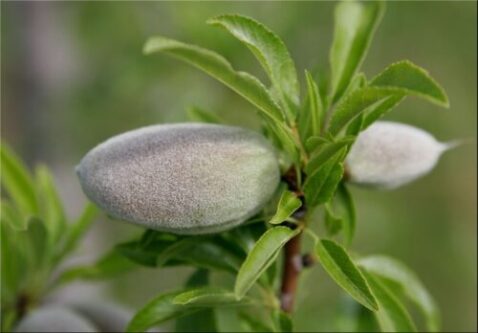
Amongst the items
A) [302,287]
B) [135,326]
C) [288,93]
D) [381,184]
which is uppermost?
[288,93]

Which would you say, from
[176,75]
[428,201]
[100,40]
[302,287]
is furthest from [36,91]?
[428,201]

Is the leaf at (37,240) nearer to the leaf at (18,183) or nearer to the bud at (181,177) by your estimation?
the leaf at (18,183)

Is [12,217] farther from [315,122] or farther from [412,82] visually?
[412,82]

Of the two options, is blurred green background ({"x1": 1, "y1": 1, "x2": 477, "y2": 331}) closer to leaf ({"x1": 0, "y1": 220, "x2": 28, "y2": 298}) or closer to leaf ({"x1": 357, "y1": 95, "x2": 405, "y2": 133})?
leaf ({"x1": 0, "y1": 220, "x2": 28, "y2": 298})

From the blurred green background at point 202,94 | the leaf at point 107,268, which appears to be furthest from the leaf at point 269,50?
the blurred green background at point 202,94

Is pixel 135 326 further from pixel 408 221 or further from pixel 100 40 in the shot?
pixel 408 221

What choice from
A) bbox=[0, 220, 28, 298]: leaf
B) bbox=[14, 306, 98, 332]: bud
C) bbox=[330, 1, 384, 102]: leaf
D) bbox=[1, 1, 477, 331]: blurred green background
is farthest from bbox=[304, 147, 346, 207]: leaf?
bbox=[1, 1, 477, 331]: blurred green background

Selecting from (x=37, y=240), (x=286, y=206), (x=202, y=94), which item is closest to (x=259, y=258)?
(x=286, y=206)
